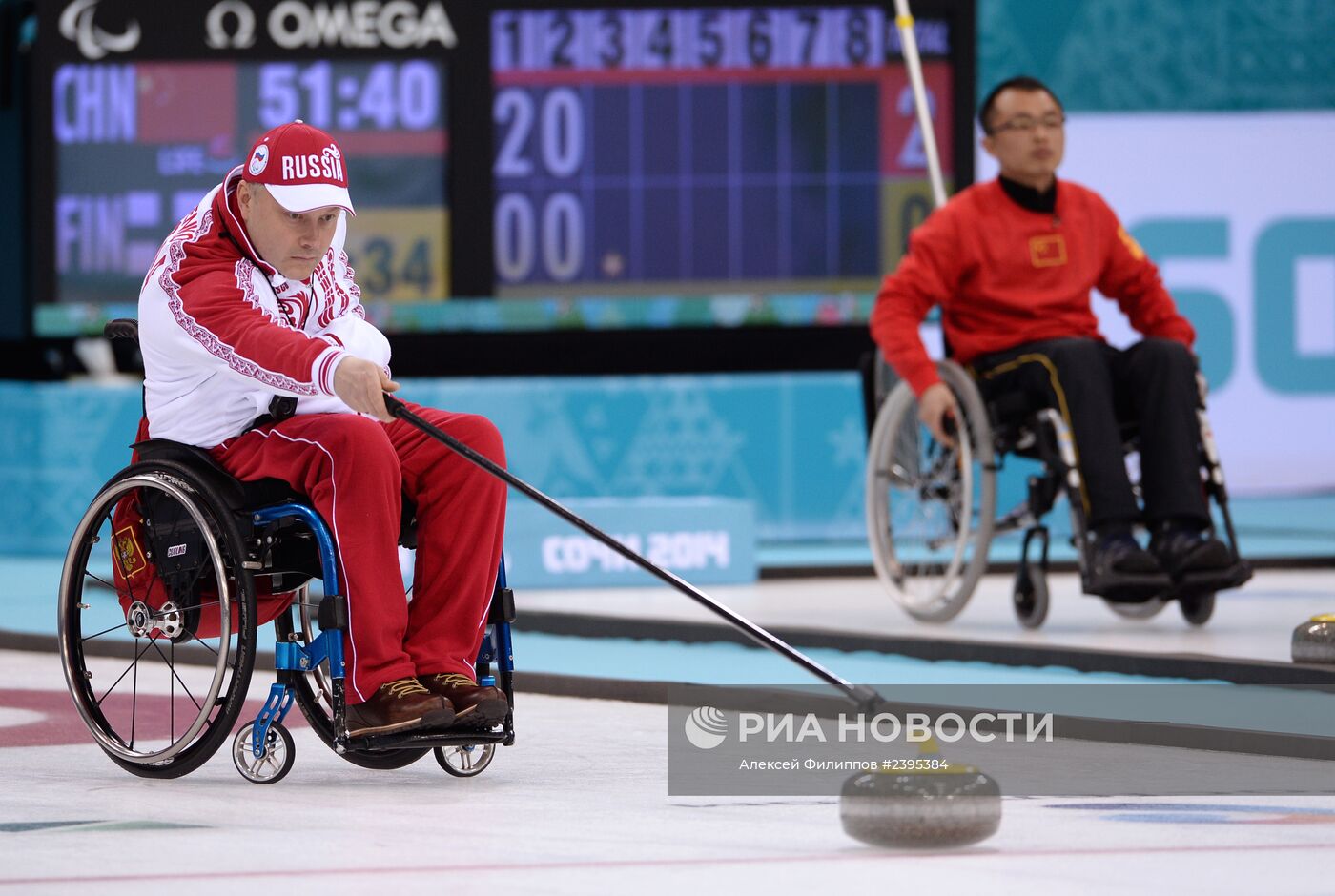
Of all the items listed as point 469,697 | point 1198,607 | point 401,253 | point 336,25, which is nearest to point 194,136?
point 336,25

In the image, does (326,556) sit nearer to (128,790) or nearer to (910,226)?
(128,790)

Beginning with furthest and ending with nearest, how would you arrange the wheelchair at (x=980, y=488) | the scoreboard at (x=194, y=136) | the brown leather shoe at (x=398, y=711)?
the scoreboard at (x=194, y=136) → the wheelchair at (x=980, y=488) → the brown leather shoe at (x=398, y=711)

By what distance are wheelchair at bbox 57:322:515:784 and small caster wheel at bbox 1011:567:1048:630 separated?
2.19 m

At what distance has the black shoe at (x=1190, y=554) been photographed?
497 cm

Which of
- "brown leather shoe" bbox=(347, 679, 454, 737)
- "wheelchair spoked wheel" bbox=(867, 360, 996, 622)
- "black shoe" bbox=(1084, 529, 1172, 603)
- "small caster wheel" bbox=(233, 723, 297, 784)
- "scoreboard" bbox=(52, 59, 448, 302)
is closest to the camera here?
"brown leather shoe" bbox=(347, 679, 454, 737)

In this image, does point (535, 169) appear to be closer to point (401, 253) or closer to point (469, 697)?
point (401, 253)

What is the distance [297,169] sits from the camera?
3.41 metres

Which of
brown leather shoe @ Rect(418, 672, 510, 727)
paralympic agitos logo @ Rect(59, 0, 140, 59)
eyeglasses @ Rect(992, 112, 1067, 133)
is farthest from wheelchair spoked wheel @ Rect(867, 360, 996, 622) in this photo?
paralympic agitos logo @ Rect(59, 0, 140, 59)

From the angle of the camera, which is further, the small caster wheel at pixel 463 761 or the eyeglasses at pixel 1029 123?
the eyeglasses at pixel 1029 123

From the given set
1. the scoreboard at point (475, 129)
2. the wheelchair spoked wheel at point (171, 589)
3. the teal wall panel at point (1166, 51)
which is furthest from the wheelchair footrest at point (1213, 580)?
the teal wall panel at point (1166, 51)

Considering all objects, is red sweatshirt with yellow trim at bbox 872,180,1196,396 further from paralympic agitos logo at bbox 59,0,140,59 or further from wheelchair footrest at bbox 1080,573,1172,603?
paralympic agitos logo at bbox 59,0,140,59

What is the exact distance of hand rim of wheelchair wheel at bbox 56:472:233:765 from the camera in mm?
3266

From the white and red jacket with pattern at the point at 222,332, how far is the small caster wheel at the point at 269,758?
0.44 m

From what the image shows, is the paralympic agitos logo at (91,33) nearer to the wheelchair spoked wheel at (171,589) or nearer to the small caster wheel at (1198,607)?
the small caster wheel at (1198,607)
